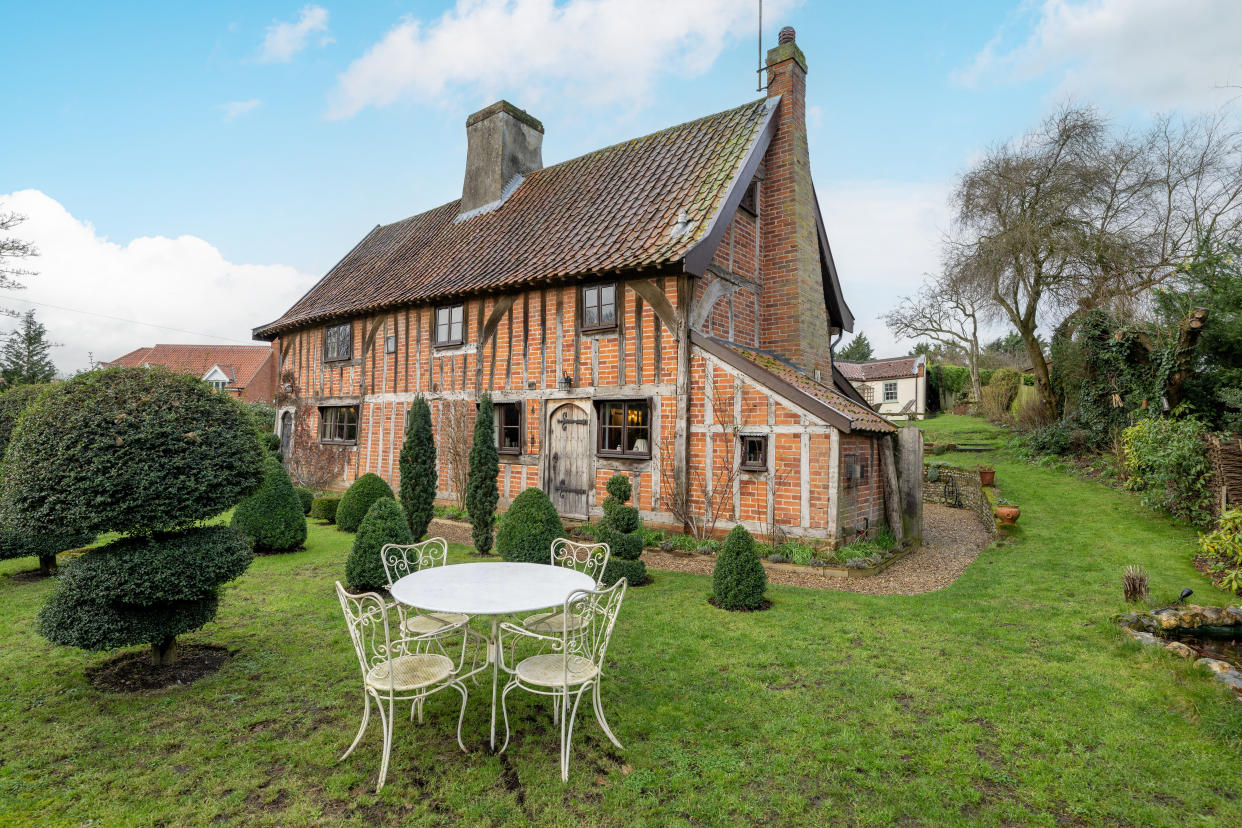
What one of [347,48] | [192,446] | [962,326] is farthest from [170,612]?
[962,326]

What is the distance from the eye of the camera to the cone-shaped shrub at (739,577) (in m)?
6.92

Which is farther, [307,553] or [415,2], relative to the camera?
[307,553]

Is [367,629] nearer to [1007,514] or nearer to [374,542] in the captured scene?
[374,542]

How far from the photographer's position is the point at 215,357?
41156 mm

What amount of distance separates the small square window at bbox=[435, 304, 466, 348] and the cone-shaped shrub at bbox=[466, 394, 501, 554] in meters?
4.40

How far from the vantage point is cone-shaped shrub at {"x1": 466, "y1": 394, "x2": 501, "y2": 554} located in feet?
31.2

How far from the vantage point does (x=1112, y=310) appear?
1538cm

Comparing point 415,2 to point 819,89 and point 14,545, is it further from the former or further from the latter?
point 14,545

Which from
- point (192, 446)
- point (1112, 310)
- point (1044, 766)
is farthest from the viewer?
point (1112, 310)

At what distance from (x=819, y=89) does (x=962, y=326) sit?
1967cm

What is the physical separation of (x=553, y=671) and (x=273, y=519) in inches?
325

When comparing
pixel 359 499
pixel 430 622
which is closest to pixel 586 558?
pixel 430 622

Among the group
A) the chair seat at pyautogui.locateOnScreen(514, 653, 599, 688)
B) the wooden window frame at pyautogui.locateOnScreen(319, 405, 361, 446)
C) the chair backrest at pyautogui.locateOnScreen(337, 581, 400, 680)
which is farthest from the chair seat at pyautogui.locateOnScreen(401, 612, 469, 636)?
the wooden window frame at pyautogui.locateOnScreen(319, 405, 361, 446)

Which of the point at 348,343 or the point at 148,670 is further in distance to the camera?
the point at 348,343
